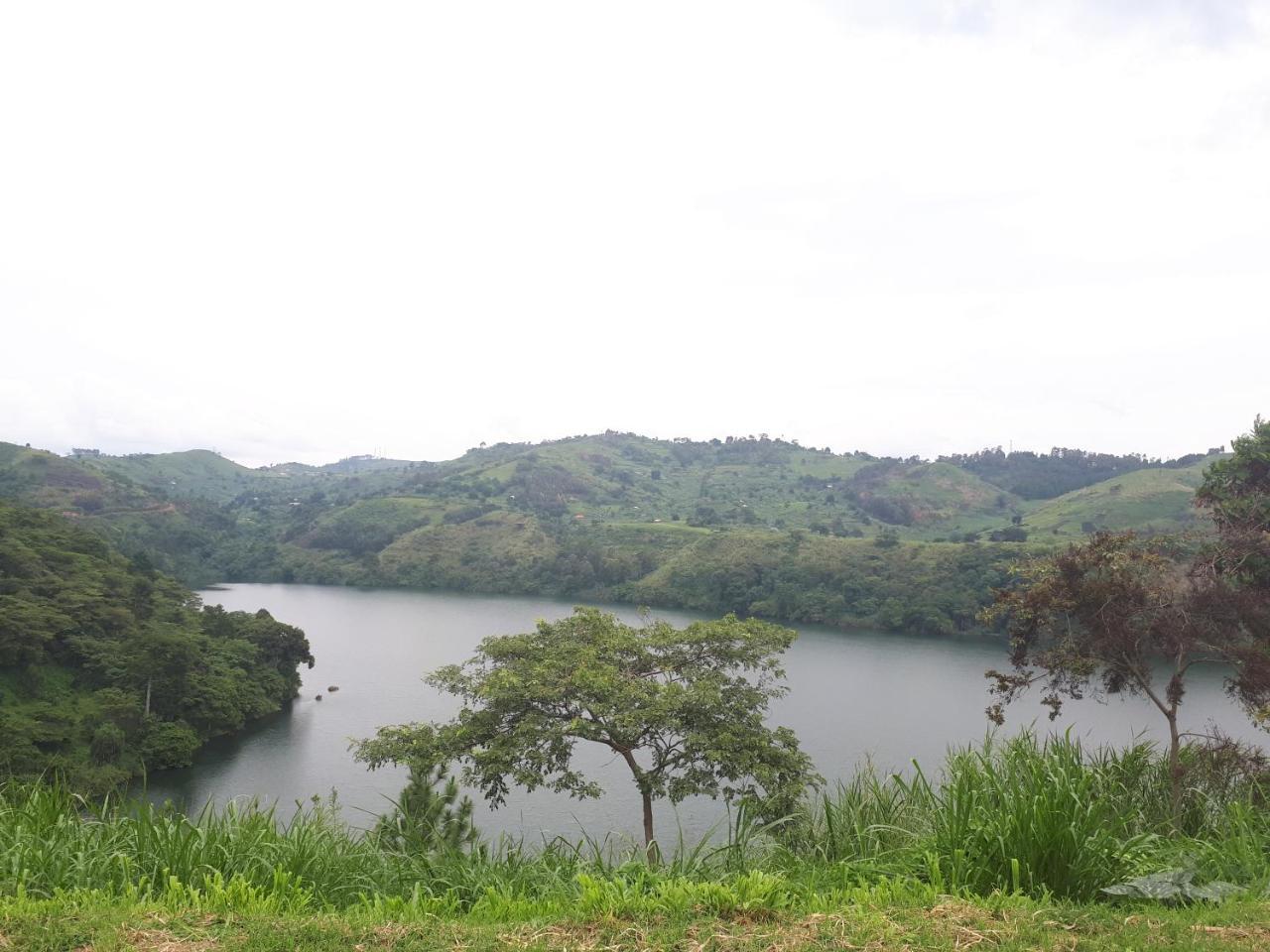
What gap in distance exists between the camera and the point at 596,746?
988 inches

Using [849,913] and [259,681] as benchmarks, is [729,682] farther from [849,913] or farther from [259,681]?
[259,681]

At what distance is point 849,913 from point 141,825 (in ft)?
11.1

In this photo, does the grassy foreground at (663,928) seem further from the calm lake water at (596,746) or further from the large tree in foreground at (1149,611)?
the calm lake water at (596,746)

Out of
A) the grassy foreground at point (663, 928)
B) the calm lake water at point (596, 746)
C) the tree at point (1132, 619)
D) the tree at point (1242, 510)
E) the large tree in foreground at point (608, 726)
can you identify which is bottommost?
the calm lake water at point (596, 746)

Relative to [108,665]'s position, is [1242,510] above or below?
above

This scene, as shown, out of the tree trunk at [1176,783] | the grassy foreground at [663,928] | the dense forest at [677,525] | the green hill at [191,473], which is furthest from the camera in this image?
the green hill at [191,473]

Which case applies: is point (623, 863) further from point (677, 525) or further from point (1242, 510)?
point (677, 525)

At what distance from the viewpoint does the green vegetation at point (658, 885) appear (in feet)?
9.13

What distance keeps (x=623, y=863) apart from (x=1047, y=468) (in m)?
130

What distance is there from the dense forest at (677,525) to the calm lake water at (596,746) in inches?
329

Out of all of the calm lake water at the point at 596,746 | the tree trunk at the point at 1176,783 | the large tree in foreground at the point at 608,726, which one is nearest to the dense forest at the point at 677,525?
the calm lake water at the point at 596,746

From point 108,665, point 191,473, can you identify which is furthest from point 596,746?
point 191,473

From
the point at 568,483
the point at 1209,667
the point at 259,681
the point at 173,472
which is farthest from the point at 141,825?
the point at 173,472

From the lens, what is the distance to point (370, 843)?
4.41 meters
